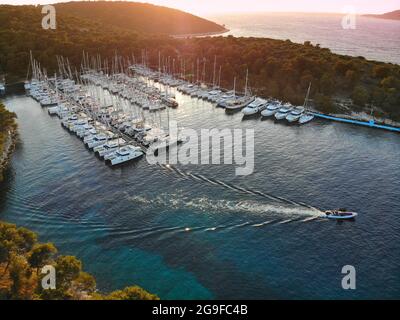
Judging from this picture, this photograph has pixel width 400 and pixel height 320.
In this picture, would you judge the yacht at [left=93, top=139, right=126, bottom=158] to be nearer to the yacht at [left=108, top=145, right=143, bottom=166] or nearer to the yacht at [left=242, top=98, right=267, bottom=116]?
the yacht at [left=108, top=145, right=143, bottom=166]

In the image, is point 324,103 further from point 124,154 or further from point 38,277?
point 38,277

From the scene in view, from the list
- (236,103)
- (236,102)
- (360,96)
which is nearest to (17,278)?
(236,103)

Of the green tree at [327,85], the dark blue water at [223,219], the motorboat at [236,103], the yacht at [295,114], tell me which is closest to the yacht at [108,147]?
the dark blue water at [223,219]

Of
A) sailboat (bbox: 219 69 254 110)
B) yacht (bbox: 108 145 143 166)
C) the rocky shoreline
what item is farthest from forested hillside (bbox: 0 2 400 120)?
the rocky shoreline

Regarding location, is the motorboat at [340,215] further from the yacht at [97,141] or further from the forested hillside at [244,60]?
the forested hillside at [244,60]

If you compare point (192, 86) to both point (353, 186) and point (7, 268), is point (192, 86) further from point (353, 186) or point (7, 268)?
point (7, 268)
